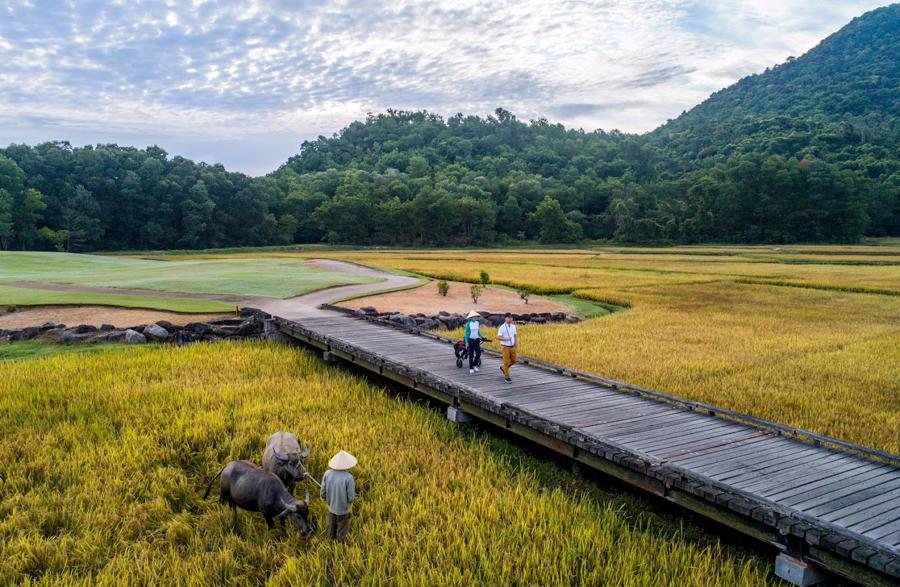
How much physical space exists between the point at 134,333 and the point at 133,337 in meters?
0.14

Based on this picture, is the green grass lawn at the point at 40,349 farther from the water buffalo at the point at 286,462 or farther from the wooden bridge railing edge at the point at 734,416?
the water buffalo at the point at 286,462

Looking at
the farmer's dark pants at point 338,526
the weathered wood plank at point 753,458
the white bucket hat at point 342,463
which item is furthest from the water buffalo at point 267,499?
the weathered wood plank at point 753,458

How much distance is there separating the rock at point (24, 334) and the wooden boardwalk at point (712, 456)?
40.5 feet

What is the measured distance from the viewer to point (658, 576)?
6285mm

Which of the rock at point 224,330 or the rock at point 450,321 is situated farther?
the rock at point 450,321

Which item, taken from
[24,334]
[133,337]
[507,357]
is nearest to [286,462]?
[507,357]

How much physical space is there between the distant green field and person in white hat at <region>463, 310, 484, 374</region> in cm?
1317

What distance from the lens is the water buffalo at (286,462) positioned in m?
8.02

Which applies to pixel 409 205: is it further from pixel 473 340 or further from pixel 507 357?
pixel 507 357

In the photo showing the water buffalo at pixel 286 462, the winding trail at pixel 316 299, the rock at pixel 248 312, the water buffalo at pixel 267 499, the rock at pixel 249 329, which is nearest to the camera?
the water buffalo at pixel 267 499

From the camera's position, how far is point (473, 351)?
1336cm

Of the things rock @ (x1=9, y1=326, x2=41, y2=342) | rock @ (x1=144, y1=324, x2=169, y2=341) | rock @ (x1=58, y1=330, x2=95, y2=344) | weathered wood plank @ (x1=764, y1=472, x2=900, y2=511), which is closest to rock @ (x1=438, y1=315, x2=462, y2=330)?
rock @ (x1=144, y1=324, x2=169, y2=341)

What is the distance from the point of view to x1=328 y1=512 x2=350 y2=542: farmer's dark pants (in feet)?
23.3

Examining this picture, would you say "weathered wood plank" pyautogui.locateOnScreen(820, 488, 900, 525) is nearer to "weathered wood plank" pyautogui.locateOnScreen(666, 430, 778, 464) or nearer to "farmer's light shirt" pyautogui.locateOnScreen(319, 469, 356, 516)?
"weathered wood plank" pyautogui.locateOnScreen(666, 430, 778, 464)
